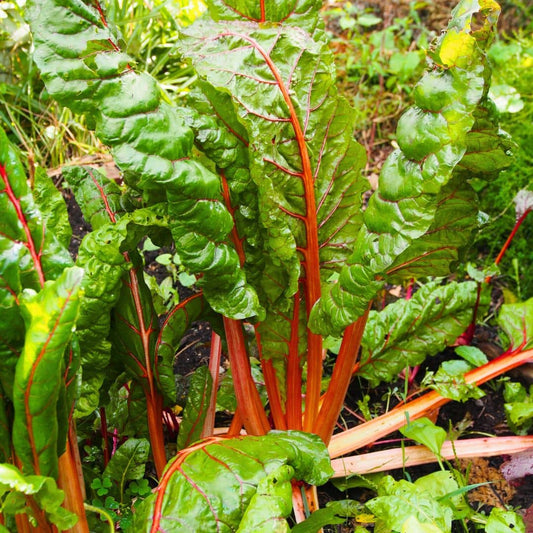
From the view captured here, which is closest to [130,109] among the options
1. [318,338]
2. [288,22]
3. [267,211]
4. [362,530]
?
[267,211]

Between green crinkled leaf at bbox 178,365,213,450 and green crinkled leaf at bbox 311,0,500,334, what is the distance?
39cm

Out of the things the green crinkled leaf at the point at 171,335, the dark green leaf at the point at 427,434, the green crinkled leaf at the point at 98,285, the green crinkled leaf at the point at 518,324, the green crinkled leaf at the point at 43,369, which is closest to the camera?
the green crinkled leaf at the point at 43,369

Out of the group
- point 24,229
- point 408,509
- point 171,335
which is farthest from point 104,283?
point 408,509

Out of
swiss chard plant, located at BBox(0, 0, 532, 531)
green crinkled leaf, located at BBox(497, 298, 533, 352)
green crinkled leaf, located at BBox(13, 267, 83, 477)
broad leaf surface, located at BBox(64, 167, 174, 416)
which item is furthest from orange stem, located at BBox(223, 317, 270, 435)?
green crinkled leaf, located at BBox(497, 298, 533, 352)

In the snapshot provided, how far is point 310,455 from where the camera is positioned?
1359mm

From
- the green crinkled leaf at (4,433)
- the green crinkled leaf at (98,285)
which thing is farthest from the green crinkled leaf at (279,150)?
the green crinkled leaf at (4,433)

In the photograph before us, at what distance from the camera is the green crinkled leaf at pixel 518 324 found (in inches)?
71.9

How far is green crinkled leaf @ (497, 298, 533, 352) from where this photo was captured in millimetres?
1826

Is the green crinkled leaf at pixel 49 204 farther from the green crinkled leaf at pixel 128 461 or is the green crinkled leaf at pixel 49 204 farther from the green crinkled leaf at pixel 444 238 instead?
the green crinkled leaf at pixel 444 238

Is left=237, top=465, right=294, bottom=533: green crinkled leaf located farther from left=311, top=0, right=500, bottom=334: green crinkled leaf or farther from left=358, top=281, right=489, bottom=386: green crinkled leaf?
left=358, top=281, right=489, bottom=386: green crinkled leaf

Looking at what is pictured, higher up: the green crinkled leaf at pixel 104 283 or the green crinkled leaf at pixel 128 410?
the green crinkled leaf at pixel 104 283

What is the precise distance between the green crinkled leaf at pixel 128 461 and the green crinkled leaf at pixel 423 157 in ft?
1.80

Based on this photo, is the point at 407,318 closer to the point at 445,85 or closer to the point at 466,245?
the point at 466,245

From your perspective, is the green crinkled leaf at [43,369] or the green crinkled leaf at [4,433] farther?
the green crinkled leaf at [4,433]
